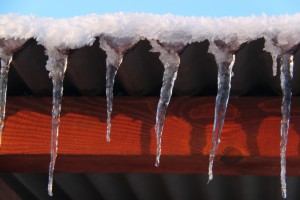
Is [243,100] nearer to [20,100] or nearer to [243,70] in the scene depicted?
[243,70]

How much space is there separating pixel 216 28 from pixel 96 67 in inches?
19.5

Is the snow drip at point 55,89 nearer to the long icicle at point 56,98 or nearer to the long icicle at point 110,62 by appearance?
the long icicle at point 56,98

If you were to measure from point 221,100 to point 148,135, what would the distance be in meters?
0.35

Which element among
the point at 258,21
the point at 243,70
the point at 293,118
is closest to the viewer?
the point at 258,21

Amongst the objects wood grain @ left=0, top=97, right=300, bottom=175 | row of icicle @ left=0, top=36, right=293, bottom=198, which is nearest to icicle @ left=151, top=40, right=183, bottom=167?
row of icicle @ left=0, top=36, right=293, bottom=198

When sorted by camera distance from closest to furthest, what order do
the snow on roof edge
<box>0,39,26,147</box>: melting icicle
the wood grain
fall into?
the snow on roof edge
<box>0,39,26,147</box>: melting icicle
the wood grain

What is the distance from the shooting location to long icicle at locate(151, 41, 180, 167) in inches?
71.6

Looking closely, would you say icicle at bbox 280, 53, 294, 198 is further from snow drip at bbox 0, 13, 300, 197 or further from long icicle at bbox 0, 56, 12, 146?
long icicle at bbox 0, 56, 12, 146

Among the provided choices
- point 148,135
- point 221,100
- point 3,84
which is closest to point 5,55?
point 3,84

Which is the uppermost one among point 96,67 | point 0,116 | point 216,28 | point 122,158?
point 216,28

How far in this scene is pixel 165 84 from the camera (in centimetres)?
194

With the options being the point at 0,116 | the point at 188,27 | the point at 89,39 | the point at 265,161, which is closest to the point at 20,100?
the point at 0,116

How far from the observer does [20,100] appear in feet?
7.31

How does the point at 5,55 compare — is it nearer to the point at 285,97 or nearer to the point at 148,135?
the point at 148,135
